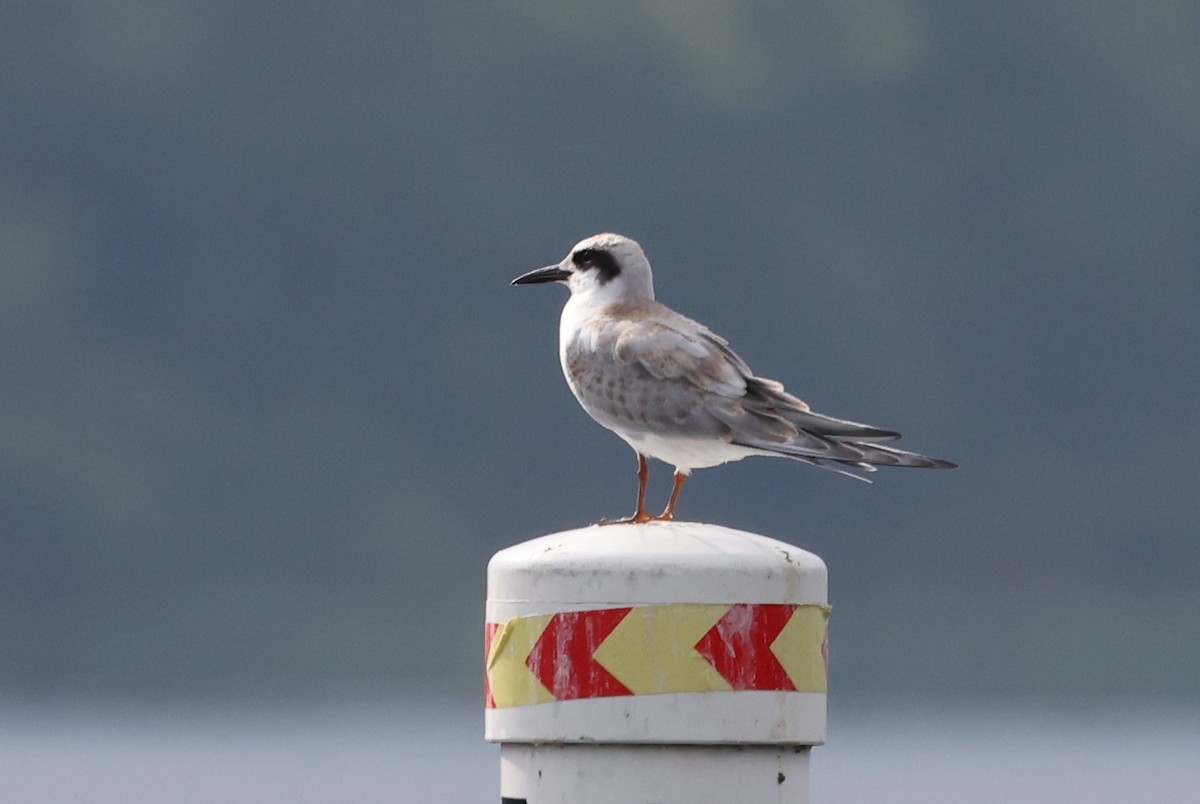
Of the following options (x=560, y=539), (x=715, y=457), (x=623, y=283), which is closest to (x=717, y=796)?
(x=560, y=539)

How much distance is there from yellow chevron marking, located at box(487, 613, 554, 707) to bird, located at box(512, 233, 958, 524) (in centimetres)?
162

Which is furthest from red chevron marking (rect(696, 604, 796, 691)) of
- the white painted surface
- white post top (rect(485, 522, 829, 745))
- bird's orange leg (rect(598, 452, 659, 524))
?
bird's orange leg (rect(598, 452, 659, 524))

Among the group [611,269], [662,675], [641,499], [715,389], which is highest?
[611,269]

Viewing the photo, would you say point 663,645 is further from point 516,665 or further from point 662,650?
point 516,665

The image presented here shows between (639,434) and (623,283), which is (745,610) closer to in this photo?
(639,434)

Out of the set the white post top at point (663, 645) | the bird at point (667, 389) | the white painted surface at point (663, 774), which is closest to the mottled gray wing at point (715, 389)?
the bird at point (667, 389)

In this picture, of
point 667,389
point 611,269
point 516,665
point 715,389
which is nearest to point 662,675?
point 516,665

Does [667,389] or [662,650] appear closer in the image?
[662,650]

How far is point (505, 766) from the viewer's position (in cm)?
469

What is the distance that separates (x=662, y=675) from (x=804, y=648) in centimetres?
46

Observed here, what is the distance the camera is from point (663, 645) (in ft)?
14.4

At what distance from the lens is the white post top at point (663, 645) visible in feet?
14.4

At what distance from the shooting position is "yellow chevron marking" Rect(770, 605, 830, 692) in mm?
4500

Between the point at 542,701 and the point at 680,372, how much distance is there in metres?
2.82
